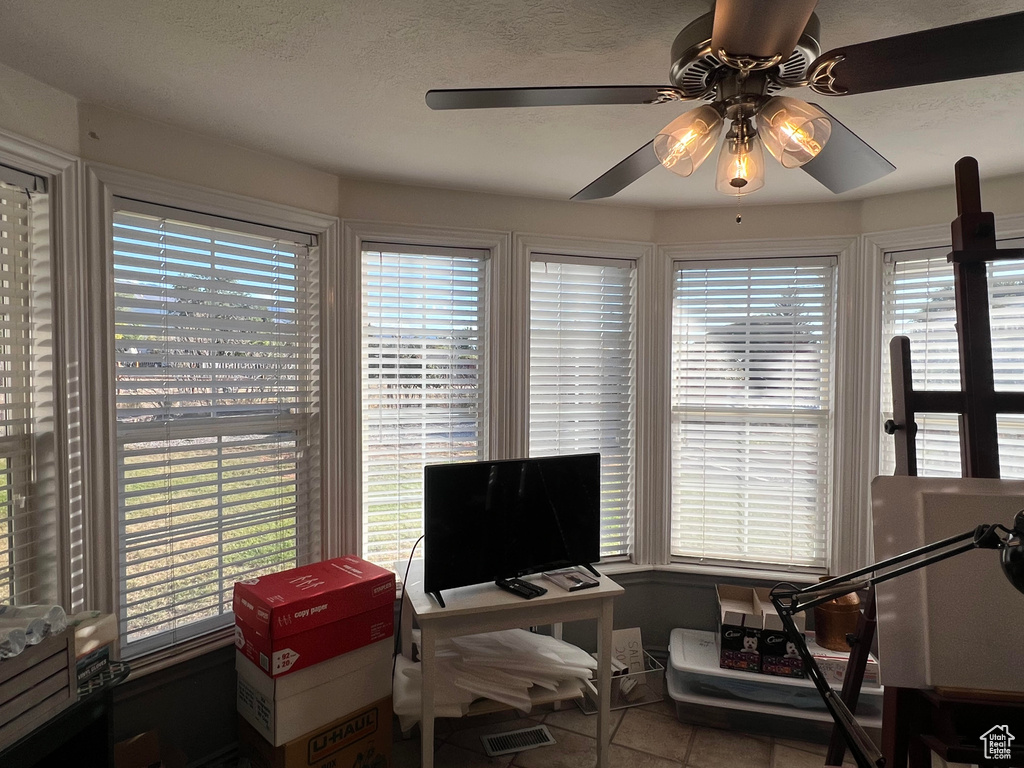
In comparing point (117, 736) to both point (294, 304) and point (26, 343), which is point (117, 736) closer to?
point (26, 343)

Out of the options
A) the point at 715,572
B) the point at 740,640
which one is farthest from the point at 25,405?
the point at 715,572

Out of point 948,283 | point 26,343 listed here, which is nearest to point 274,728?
point 26,343

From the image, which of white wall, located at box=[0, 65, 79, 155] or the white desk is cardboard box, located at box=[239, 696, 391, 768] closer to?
the white desk

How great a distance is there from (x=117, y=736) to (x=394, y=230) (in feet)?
7.27

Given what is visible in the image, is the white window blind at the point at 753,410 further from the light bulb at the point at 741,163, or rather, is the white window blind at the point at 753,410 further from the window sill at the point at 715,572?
the light bulb at the point at 741,163

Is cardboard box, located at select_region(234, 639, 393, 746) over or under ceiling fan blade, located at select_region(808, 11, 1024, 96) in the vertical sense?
under

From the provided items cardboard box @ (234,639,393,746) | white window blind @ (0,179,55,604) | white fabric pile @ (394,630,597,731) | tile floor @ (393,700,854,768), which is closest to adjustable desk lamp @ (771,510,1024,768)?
white fabric pile @ (394,630,597,731)

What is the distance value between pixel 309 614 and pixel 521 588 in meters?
0.78

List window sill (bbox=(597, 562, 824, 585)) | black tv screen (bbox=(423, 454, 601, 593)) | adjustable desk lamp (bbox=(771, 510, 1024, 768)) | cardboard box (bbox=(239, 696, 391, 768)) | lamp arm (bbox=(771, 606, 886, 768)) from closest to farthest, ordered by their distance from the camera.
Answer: adjustable desk lamp (bbox=(771, 510, 1024, 768)) → lamp arm (bbox=(771, 606, 886, 768)) → cardboard box (bbox=(239, 696, 391, 768)) → black tv screen (bbox=(423, 454, 601, 593)) → window sill (bbox=(597, 562, 824, 585))

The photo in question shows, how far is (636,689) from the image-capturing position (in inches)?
119

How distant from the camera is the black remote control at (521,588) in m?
2.34

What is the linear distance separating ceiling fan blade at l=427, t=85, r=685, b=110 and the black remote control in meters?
1.71

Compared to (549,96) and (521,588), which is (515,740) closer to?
(521,588)

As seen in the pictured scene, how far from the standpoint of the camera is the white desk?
87.2 inches
